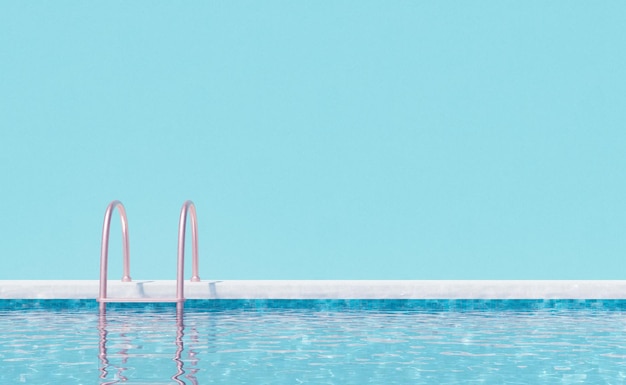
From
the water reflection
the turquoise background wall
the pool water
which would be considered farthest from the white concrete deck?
the turquoise background wall

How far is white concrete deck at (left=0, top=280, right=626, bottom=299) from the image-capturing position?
32.2ft

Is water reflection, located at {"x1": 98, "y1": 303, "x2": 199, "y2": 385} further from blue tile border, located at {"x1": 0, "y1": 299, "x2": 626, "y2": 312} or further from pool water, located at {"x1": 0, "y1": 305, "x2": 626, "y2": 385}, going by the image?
blue tile border, located at {"x1": 0, "y1": 299, "x2": 626, "y2": 312}

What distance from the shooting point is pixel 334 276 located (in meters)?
13.0

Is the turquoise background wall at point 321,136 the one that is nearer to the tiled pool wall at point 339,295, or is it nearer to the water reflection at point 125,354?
the tiled pool wall at point 339,295

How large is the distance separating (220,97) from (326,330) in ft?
20.7

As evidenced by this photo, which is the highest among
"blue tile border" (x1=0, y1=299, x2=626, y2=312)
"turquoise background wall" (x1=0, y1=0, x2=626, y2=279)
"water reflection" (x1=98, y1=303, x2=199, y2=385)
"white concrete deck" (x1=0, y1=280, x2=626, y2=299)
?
"turquoise background wall" (x1=0, y1=0, x2=626, y2=279)

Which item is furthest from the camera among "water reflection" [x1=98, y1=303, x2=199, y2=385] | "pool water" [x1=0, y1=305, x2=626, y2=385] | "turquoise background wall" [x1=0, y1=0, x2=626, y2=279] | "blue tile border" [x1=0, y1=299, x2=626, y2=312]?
"turquoise background wall" [x1=0, y1=0, x2=626, y2=279]

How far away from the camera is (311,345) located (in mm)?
6996

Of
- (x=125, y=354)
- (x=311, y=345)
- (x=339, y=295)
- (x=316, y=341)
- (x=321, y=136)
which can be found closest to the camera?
(x=125, y=354)

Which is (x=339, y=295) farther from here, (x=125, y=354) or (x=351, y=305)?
(x=125, y=354)

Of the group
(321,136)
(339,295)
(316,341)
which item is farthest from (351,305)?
(321,136)

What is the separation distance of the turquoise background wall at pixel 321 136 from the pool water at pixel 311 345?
10.5ft

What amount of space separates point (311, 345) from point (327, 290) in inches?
116

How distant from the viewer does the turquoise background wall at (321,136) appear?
1294 centimetres
